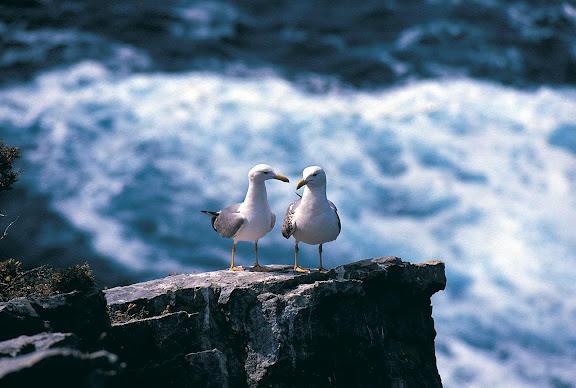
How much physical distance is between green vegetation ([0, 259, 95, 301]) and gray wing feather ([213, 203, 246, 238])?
3.24 meters

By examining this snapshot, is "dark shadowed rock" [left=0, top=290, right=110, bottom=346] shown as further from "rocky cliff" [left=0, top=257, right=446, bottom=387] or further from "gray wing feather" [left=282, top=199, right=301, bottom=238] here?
"gray wing feather" [left=282, top=199, right=301, bottom=238]

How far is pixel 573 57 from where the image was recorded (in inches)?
3199

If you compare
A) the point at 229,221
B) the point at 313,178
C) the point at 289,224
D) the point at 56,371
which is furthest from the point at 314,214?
the point at 56,371

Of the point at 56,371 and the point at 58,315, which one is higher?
the point at 58,315

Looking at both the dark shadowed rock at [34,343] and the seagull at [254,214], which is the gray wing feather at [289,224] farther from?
the dark shadowed rock at [34,343]

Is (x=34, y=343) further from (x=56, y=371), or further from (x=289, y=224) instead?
(x=289, y=224)

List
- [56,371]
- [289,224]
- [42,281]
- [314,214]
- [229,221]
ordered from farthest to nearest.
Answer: [229,221]
[289,224]
[314,214]
[42,281]
[56,371]

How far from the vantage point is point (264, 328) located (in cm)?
1839

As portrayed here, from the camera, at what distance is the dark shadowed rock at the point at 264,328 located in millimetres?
17406

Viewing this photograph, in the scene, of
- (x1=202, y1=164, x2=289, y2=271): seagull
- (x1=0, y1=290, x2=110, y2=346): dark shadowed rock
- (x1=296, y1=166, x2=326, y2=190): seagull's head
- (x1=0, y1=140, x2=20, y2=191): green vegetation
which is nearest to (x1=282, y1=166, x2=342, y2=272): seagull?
(x1=296, y1=166, x2=326, y2=190): seagull's head

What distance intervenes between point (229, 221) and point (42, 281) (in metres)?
3.95

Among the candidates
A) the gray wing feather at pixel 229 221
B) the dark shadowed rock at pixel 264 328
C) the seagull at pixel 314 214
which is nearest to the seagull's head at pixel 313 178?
the seagull at pixel 314 214

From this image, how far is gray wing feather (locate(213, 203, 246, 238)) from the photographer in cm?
1977

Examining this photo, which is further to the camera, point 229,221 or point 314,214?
point 229,221
